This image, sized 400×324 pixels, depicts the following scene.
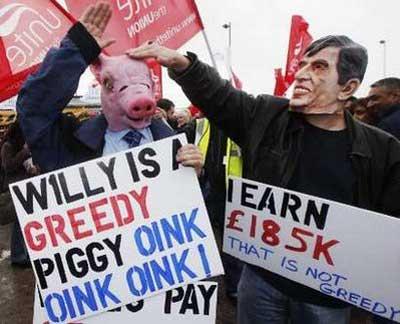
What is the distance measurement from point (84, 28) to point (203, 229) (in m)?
0.85

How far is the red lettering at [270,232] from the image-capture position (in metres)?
1.96

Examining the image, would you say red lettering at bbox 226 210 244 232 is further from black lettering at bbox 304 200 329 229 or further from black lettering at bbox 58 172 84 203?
black lettering at bbox 58 172 84 203

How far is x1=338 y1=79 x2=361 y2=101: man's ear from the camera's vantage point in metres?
1.92

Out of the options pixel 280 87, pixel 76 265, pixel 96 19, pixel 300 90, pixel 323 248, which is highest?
pixel 96 19

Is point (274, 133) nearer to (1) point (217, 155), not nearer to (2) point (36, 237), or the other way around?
(2) point (36, 237)

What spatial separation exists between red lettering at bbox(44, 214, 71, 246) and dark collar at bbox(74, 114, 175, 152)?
29 cm

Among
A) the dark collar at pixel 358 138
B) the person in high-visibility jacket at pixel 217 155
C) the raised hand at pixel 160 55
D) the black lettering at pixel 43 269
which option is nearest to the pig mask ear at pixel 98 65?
the raised hand at pixel 160 55

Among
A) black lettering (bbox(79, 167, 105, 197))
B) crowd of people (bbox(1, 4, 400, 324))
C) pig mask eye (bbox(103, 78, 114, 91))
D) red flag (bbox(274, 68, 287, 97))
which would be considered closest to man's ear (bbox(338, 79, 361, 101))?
crowd of people (bbox(1, 4, 400, 324))

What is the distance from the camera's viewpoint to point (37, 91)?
1620mm

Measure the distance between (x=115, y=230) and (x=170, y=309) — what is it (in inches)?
14.7

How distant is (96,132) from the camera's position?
1.77m

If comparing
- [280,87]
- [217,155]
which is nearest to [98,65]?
[217,155]

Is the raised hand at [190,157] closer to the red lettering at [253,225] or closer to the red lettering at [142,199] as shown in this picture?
the red lettering at [142,199]

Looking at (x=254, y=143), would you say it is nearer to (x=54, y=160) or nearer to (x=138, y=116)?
(x=138, y=116)
